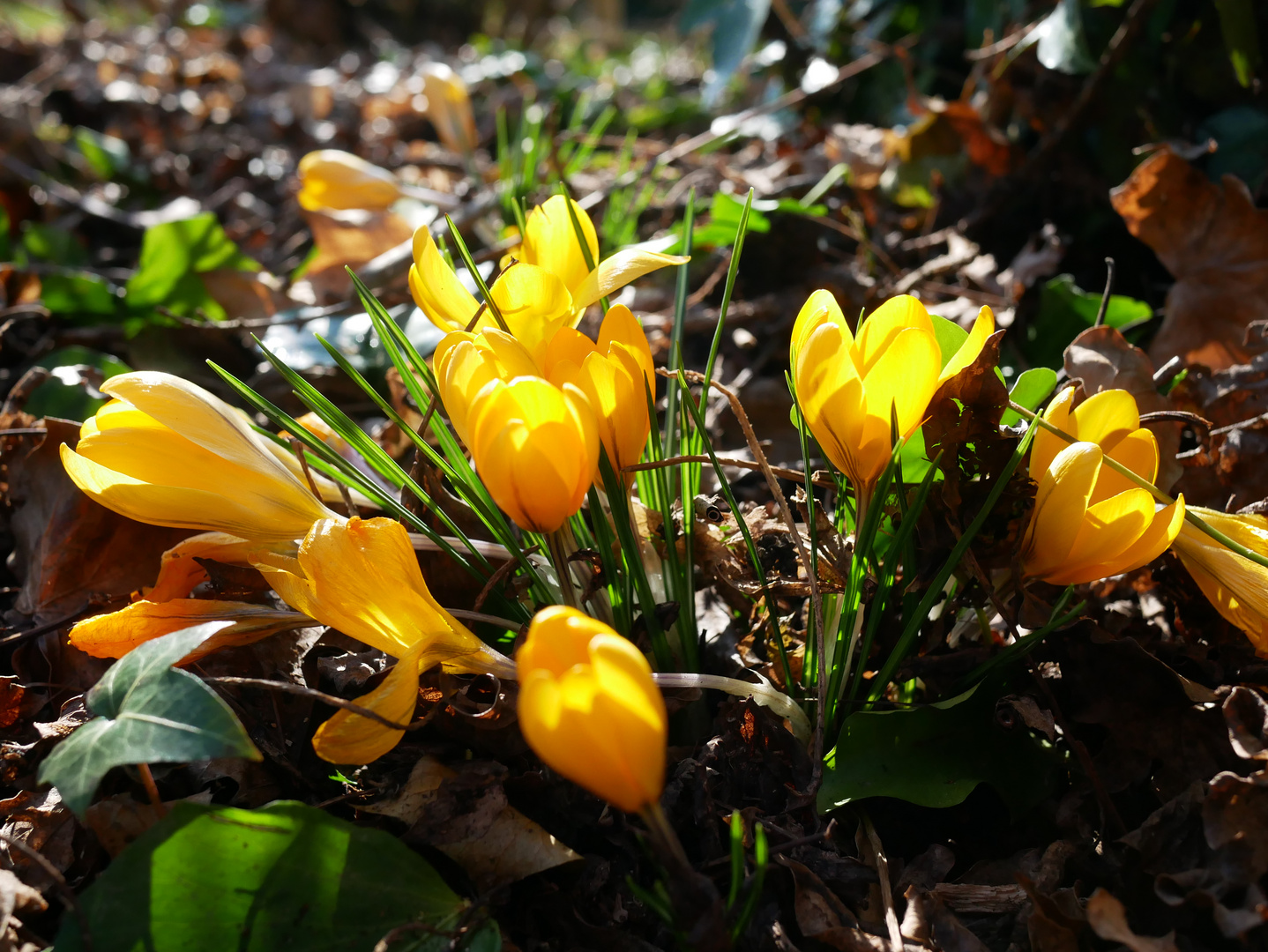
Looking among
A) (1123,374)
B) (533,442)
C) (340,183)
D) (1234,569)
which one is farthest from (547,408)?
(340,183)

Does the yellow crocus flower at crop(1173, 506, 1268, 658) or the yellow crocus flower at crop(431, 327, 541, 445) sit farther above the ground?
the yellow crocus flower at crop(431, 327, 541, 445)

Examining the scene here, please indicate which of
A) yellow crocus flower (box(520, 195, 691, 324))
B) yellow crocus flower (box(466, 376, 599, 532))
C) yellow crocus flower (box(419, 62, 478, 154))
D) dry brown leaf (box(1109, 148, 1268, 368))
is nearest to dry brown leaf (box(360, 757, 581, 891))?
yellow crocus flower (box(466, 376, 599, 532))

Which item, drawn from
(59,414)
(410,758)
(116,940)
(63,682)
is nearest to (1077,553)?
(410,758)

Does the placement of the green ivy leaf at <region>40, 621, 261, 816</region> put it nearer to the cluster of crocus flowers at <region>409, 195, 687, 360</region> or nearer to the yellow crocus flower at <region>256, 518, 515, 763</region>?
the yellow crocus flower at <region>256, 518, 515, 763</region>

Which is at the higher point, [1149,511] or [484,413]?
[484,413]

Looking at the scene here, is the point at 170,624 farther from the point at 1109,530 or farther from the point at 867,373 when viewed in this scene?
the point at 1109,530

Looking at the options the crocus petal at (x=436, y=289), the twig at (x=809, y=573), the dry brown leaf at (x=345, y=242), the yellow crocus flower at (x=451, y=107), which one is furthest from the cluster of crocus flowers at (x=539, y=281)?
the yellow crocus flower at (x=451, y=107)

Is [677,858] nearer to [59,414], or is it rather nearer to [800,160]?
[59,414]
